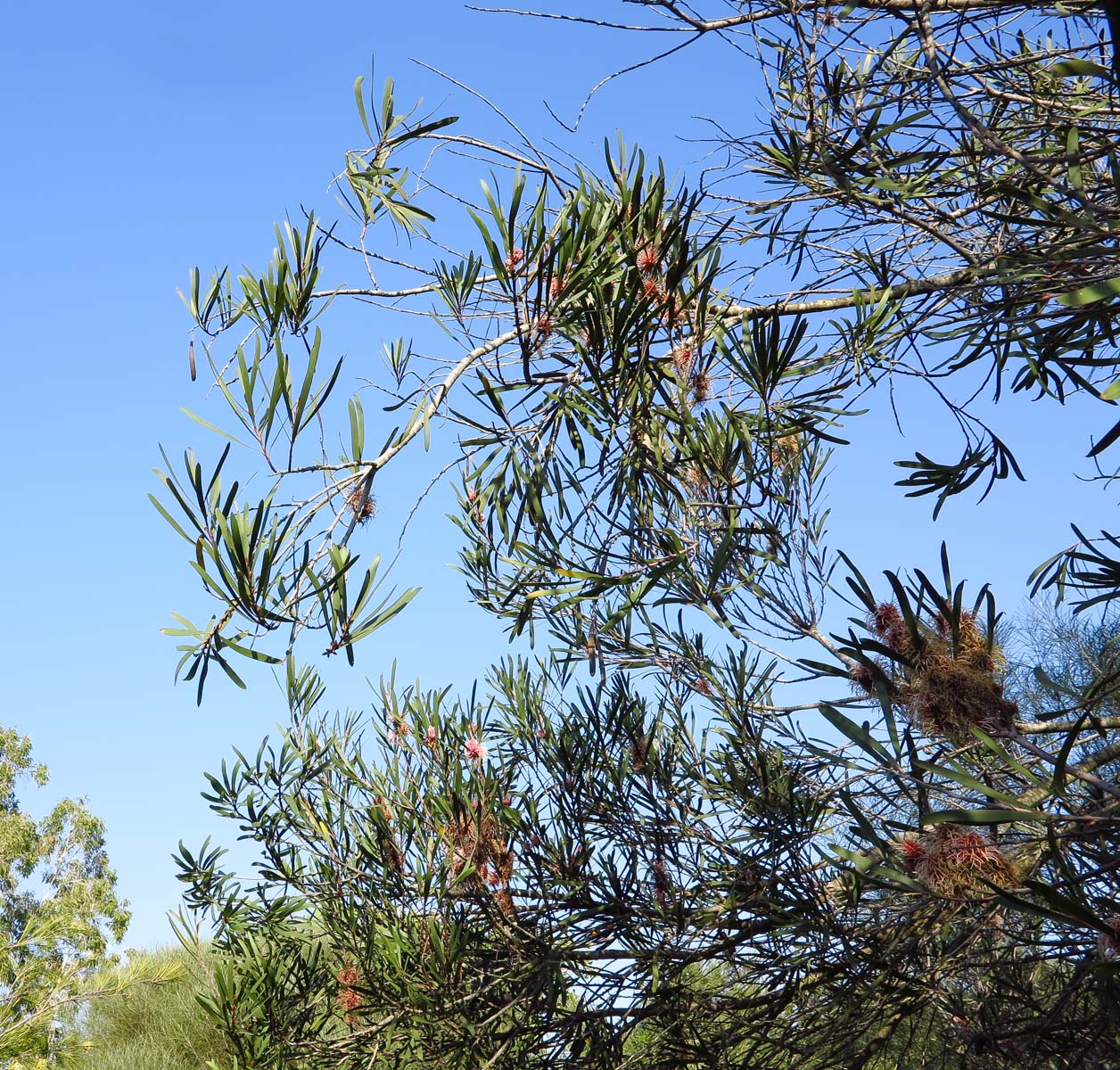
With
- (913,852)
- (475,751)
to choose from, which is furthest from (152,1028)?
(913,852)

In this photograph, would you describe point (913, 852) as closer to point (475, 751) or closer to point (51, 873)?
point (475, 751)

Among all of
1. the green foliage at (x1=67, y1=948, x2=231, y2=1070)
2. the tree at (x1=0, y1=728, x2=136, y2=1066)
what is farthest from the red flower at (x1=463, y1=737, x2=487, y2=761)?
the tree at (x1=0, y1=728, x2=136, y2=1066)

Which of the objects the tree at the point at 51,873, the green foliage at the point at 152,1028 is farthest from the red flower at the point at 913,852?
the tree at the point at 51,873

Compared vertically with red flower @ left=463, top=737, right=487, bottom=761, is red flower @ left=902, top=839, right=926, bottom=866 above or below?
below

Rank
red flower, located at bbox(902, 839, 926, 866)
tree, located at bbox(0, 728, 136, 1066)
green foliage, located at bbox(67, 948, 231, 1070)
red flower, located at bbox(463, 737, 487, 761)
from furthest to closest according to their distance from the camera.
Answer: tree, located at bbox(0, 728, 136, 1066) < green foliage, located at bbox(67, 948, 231, 1070) < red flower, located at bbox(463, 737, 487, 761) < red flower, located at bbox(902, 839, 926, 866)

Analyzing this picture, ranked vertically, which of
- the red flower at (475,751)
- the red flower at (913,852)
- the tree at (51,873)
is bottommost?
the red flower at (913,852)

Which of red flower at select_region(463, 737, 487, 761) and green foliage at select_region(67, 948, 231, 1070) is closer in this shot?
red flower at select_region(463, 737, 487, 761)

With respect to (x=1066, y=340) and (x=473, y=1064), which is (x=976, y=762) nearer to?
(x=1066, y=340)

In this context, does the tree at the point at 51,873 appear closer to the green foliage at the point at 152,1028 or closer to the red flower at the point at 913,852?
the green foliage at the point at 152,1028

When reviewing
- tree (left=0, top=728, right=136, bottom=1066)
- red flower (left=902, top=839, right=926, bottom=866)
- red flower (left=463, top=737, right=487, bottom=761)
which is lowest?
red flower (left=902, top=839, right=926, bottom=866)

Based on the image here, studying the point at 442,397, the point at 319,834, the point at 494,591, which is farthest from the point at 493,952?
the point at 442,397

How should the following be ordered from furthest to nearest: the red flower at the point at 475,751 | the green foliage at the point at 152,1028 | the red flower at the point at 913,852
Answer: the green foliage at the point at 152,1028, the red flower at the point at 475,751, the red flower at the point at 913,852

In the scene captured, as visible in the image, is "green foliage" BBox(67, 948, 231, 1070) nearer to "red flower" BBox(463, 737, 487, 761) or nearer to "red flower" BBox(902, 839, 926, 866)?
"red flower" BBox(463, 737, 487, 761)

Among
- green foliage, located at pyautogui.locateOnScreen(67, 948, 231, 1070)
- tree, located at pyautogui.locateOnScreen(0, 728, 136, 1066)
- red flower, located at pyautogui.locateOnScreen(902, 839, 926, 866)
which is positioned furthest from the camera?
tree, located at pyautogui.locateOnScreen(0, 728, 136, 1066)
